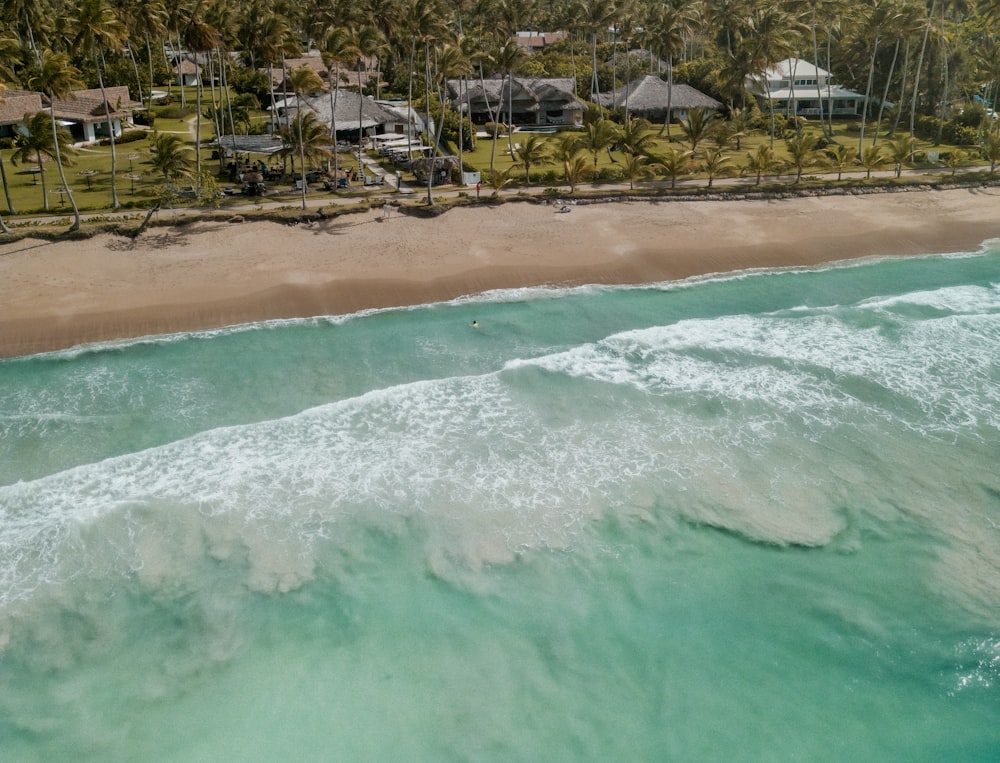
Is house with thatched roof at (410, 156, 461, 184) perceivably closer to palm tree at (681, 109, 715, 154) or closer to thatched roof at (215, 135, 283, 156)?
thatched roof at (215, 135, 283, 156)

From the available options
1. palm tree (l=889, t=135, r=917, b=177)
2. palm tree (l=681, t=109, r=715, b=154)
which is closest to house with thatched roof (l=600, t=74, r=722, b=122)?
palm tree (l=681, t=109, r=715, b=154)

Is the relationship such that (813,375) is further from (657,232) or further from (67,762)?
(67,762)

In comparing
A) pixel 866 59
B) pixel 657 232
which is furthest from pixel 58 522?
pixel 866 59

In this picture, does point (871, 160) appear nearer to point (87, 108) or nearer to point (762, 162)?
point (762, 162)

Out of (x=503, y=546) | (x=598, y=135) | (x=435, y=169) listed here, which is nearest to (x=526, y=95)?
(x=598, y=135)

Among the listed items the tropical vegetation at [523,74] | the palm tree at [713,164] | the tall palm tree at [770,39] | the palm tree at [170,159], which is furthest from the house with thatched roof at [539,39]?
the palm tree at [170,159]

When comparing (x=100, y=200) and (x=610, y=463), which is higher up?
(x=100, y=200)
